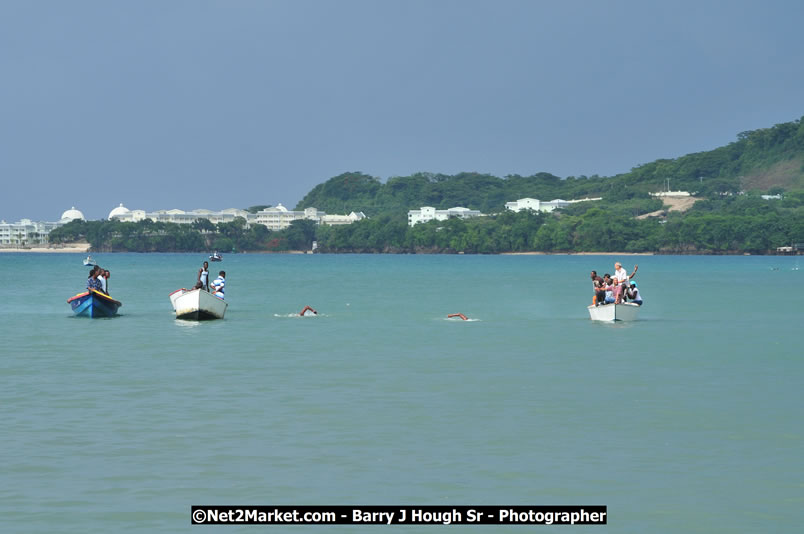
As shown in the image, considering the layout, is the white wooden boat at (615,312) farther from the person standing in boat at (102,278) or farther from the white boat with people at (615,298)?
the person standing in boat at (102,278)

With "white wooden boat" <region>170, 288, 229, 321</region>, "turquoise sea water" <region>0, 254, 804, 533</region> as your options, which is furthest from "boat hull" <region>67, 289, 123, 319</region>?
"turquoise sea water" <region>0, 254, 804, 533</region>

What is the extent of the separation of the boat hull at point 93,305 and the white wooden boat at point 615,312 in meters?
21.8

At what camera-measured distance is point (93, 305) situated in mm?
49719

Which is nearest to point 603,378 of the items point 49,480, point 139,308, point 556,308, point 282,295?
point 49,480

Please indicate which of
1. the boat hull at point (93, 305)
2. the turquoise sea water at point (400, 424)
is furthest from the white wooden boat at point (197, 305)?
the boat hull at point (93, 305)

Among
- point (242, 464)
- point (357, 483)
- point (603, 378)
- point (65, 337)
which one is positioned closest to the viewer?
point (357, 483)

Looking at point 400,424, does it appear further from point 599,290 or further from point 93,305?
point 93,305

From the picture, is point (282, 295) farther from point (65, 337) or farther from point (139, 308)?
point (65, 337)

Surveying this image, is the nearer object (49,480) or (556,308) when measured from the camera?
(49,480)

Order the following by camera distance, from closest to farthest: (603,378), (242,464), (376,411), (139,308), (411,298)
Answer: (242,464), (376,411), (603,378), (139,308), (411,298)

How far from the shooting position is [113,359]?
107 ft

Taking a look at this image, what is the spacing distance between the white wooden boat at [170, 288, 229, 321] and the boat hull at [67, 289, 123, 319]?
146 inches

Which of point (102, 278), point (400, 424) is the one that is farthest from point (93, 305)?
point (400, 424)

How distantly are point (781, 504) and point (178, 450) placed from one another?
9.51 meters
